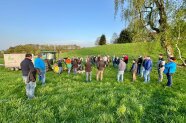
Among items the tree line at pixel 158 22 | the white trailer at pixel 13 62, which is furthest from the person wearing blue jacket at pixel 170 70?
the white trailer at pixel 13 62

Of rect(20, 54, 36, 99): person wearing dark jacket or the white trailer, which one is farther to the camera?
the white trailer

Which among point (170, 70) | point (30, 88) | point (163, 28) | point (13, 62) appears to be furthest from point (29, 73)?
point (13, 62)

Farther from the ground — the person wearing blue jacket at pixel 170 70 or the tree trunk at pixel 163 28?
the tree trunk at pixel 163 28

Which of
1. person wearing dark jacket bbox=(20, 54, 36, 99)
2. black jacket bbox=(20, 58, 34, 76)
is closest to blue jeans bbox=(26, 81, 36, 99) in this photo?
person wearing dark jacket bbox=(20, 54, 36, 99)

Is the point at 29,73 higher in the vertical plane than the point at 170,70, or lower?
higher

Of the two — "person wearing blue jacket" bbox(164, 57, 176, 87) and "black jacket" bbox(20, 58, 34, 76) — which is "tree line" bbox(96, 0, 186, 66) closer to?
"person wearing blue jacket" bbox(164, 57, 176, 87)

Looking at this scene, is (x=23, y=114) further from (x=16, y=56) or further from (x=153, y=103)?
(x=16, y=56)

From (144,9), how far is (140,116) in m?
18.0

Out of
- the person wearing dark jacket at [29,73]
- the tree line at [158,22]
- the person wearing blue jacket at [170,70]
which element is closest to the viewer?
the person wearing dark jacket at [29,73]

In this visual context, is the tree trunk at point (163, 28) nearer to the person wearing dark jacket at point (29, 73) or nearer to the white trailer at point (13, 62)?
the person wearing dark jacket at point (29, 73)

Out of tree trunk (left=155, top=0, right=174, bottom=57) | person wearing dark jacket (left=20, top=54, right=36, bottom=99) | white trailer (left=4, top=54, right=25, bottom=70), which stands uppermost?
tree trunk (left=155, top=0, right=174, bottom=57)

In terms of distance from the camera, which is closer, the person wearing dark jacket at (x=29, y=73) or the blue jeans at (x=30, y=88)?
the person wearing dark jacket at (x=29, y=73)

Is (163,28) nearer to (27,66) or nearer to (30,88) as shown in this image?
(27,66)

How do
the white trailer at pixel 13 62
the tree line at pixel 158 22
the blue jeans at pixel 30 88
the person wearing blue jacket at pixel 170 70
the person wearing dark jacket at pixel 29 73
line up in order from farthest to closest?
1. the white trailer at pixel 13 62
2. the tree line at pixel 158 22
3. the person wearing blue jacket at pixel 170 70
4. the blue jeans at pixel 30 88
5. the person wearing dark jacket at pixel 29 73
